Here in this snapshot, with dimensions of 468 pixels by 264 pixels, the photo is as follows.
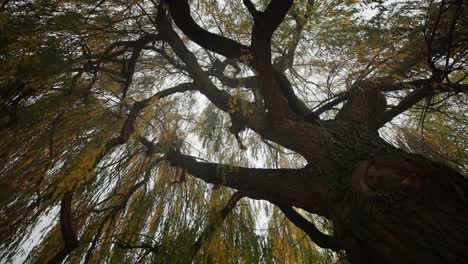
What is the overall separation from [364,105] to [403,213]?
1.05 meters

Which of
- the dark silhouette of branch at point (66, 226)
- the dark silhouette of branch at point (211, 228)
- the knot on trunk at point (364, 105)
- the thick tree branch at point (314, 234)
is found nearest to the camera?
the dark silhouette of branch at point (66, 226)

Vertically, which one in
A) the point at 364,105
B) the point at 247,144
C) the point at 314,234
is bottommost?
the point at 314,234

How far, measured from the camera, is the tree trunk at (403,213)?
2.62ft

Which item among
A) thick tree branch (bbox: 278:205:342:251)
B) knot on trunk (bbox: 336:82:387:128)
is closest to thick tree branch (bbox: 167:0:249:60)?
knot on trunk (bbox: 336:82:387:128)

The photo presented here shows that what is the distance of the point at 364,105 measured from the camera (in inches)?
70.2

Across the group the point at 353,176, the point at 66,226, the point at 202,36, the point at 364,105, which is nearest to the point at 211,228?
the point at 66,226

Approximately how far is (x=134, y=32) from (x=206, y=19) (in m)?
0.90

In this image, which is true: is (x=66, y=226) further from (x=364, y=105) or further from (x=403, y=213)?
(x=364, y=105)

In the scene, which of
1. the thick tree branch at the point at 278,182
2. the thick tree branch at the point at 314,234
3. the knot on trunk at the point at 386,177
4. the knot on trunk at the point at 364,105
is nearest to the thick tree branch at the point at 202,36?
the thick tree branch at the point at 278,182

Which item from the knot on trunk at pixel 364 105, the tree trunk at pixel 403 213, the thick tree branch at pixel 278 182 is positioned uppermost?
the knot on trunk at pixel 364 105

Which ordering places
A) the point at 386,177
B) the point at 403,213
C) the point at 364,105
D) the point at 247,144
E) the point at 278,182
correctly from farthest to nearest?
the point at 247,144 → the point at 364,105 → the point at 278,182 → the point at 386,177 → the point at 403,213

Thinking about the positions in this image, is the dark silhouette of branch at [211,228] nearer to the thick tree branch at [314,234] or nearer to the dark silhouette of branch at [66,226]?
the thick tree branch at [314,234]

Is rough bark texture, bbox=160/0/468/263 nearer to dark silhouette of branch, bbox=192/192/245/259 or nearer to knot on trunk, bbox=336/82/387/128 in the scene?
knot on trunk, bbox=336/82/387/128

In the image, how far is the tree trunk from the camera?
2.62 ft
